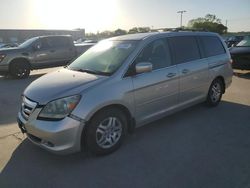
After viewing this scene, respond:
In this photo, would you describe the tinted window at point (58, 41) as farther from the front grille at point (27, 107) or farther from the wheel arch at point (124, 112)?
the wheel arch at point (124, 112)

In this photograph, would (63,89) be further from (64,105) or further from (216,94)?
(216,94)

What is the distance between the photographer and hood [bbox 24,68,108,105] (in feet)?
12.1

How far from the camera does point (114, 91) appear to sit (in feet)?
12.8

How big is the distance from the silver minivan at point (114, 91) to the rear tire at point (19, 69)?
7.36m

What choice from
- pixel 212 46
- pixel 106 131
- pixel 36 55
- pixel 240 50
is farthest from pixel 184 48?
pixel 36 55

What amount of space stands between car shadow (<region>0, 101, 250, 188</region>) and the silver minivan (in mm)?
298

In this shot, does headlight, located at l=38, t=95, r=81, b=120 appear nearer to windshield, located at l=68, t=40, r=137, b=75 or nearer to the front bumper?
the front bumper

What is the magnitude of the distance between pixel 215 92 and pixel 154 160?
307cm

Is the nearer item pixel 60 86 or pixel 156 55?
pixel 60 86

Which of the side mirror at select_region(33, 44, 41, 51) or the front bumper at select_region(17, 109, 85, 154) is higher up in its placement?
the side mirror at select_region(33, 44, 41, 51)

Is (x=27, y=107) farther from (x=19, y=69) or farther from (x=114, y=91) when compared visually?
(x=19, y=69)

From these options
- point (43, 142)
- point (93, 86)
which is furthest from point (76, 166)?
point (93, 86)

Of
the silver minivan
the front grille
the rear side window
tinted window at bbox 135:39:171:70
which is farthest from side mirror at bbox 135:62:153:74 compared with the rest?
the rear side window

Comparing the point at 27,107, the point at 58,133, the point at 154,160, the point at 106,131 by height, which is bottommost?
the point at 154,160
